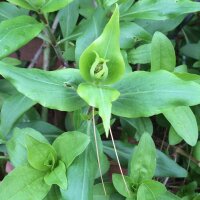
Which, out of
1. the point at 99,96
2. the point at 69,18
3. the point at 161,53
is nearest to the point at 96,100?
the point at 99,96

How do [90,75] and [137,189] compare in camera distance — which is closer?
[90,75]

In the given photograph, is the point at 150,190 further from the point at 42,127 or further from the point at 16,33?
the point at 16,33

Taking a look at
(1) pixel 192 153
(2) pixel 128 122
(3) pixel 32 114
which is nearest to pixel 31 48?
(3) pixel 32 114

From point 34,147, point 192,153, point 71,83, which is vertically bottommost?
point 192,153

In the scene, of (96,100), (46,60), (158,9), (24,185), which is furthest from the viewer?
(46,60)

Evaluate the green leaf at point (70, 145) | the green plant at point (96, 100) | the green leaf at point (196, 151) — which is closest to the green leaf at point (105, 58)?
the green plant at point (96, 100)

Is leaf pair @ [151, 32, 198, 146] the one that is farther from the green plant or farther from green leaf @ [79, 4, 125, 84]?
green leaf @ [79, 4, 125, 84]

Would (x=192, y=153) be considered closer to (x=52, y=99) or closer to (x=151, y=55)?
(x=151, y=55)

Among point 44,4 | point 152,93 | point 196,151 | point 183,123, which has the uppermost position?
point 44,4
